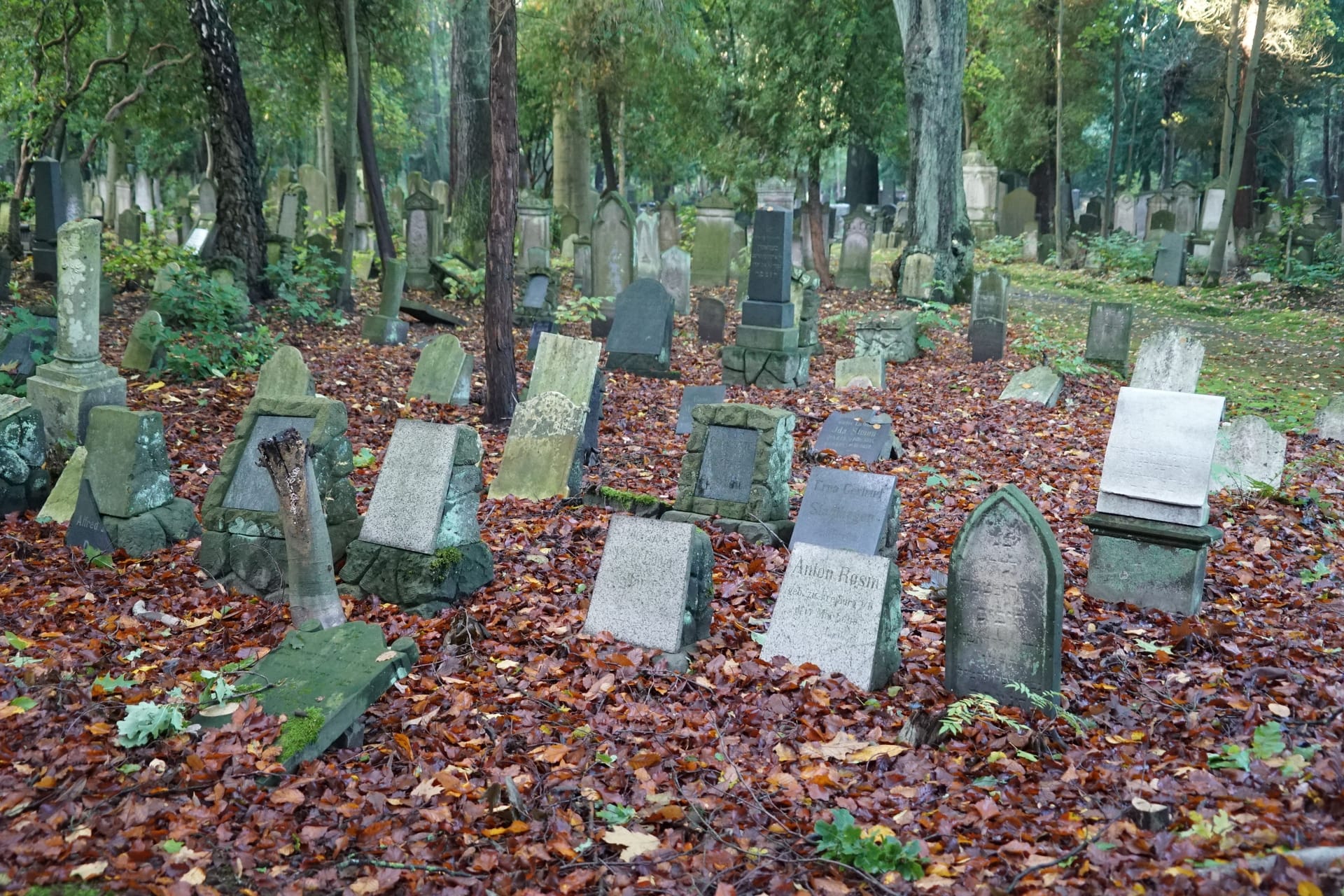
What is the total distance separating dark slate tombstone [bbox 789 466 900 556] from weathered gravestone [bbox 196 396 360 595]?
2.89 meters

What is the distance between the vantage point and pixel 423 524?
602cm

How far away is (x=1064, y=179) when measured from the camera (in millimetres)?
27781

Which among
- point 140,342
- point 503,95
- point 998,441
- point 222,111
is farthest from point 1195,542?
point 222,111

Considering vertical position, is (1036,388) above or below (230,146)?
below

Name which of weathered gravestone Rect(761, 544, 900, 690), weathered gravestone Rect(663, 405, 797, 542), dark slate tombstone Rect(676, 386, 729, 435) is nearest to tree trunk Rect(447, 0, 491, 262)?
dark slate tombstone Rect(676, 386, 729, 435)

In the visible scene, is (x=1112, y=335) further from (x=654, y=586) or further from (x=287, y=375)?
(x=287, y=375)

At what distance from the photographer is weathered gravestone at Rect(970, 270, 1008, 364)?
13.9m

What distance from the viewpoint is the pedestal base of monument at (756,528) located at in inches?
283

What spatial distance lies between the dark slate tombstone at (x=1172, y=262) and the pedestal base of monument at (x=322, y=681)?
70.3ft

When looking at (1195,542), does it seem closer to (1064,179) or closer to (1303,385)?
(1303,385)

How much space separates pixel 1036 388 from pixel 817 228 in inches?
399

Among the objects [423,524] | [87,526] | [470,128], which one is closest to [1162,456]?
[423,524]

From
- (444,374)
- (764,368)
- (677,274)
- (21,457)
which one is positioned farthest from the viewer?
(677,274)

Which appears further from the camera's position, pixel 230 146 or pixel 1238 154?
pixel 1238 154
